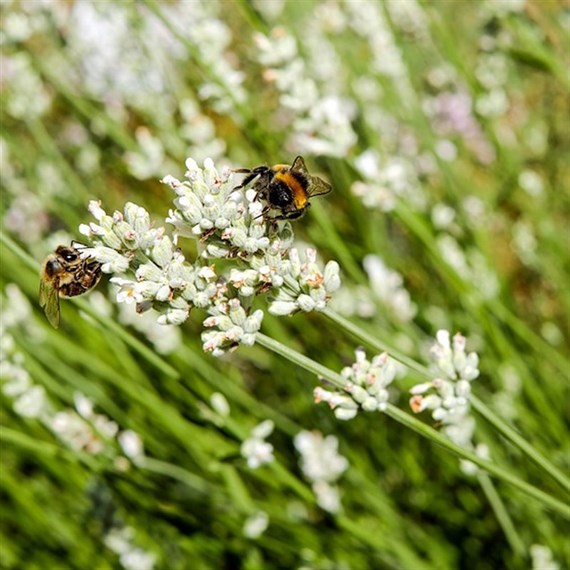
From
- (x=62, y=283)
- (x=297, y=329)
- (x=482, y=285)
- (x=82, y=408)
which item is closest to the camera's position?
(x=62, y=283)

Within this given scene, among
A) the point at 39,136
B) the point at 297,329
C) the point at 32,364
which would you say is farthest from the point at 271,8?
the point at 32,364

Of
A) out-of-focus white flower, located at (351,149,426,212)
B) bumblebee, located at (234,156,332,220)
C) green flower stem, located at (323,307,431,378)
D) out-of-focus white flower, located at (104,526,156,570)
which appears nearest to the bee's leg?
bumblebee, located at (234,156,332,220)

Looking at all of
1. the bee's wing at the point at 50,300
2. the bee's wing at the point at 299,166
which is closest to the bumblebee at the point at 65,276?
the bee's wing at the point at 50,300

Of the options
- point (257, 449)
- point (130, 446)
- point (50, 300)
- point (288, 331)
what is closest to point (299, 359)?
point (50, 300)

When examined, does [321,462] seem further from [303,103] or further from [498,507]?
[303,103]

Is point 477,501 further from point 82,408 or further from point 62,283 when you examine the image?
point 62,283

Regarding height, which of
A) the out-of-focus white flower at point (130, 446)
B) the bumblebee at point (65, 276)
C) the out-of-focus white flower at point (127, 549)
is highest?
the bumblebee at point (65, 276)

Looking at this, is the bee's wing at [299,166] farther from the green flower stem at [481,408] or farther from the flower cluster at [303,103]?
the flower cluster at [303,103]
